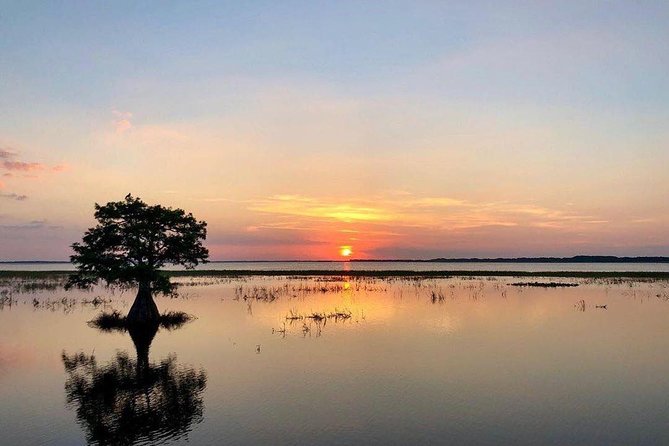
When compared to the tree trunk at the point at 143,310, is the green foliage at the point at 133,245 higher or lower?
higher

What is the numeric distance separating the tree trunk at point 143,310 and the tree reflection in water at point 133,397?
1126cm

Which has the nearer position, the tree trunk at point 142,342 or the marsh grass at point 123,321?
the tree trunk at point 142,342

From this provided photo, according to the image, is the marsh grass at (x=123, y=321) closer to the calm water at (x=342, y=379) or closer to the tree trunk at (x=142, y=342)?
the tree trunk at (x=142, y=342)

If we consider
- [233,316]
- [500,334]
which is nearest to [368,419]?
[500,334]

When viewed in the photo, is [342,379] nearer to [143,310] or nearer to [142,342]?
[142,342]

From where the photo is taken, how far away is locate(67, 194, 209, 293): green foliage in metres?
38.8

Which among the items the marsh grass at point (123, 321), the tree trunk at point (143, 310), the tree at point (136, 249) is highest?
the tree at point (136, 249)

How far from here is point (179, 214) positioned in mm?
41406

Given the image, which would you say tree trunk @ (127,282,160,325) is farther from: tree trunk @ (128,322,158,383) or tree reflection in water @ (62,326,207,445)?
tree reflection in water @ (62,326,207,445)

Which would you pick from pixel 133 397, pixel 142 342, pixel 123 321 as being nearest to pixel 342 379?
pixel 133 397

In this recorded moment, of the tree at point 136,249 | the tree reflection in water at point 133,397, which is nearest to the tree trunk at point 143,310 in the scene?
the tree at point 136,249

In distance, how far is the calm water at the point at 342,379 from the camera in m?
15.7

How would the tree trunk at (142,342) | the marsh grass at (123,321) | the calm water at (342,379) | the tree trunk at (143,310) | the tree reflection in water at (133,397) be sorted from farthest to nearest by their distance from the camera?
the tree trunk at (143,310), the marsh grass at (123,321), the tree trunk at (142,342), the calm water at (342,379), the tree reflection in water at (133,397)

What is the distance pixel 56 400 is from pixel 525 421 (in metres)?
17.0
